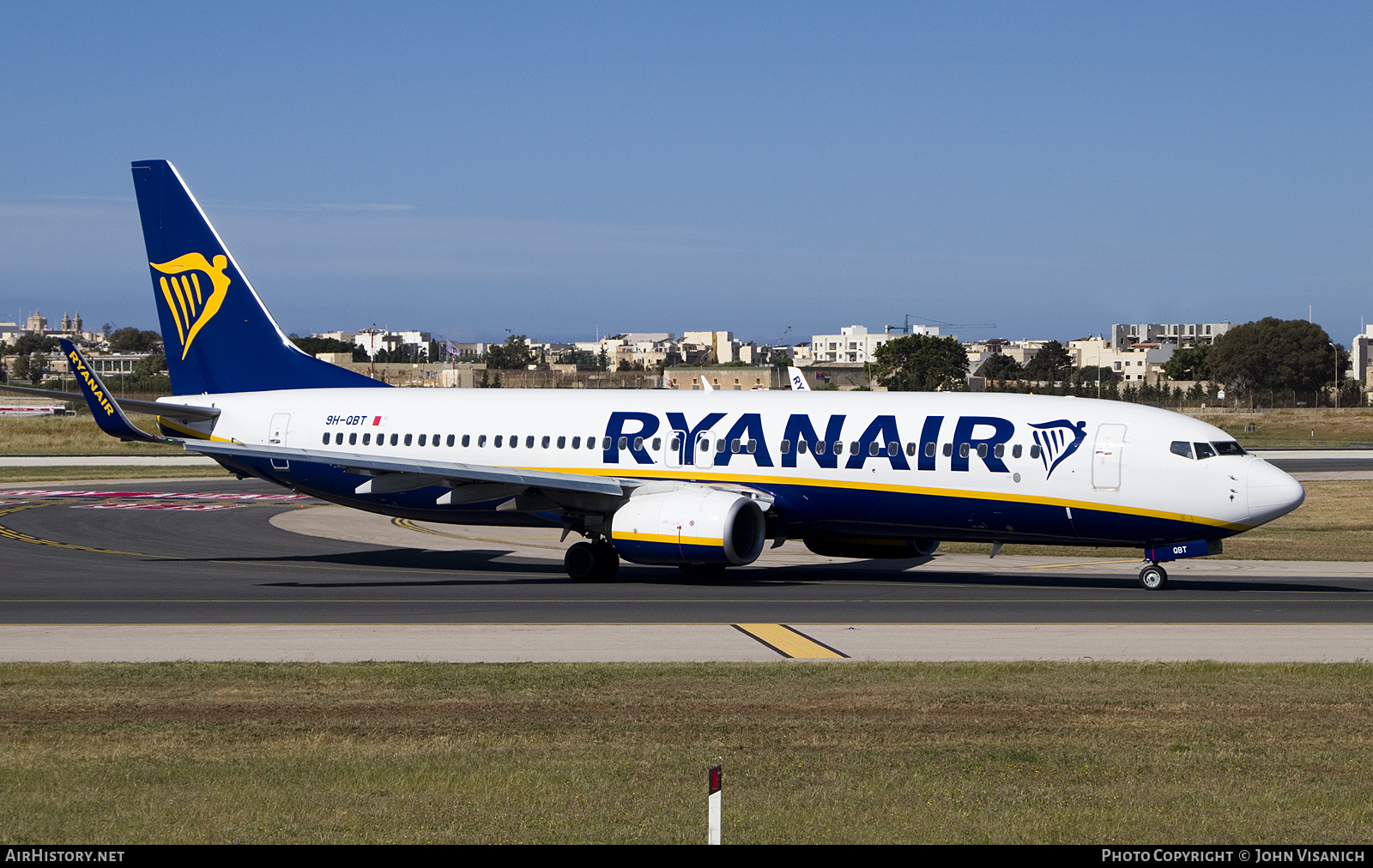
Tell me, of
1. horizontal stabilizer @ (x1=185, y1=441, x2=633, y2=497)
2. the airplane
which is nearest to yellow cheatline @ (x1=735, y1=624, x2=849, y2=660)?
the airplane

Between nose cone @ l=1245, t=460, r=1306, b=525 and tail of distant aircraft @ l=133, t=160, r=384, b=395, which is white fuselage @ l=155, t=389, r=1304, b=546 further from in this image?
tail of distant aircraft @ l=133, t=160, r=384, b=395

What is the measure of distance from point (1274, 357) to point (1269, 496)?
15629cm

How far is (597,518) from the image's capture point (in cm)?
3056

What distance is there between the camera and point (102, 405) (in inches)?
1195

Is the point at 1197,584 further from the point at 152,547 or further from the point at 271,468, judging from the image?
the point at 152,547

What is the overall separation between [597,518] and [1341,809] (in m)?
20.5

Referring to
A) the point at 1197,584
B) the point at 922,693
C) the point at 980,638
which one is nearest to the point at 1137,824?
the point at 922,693

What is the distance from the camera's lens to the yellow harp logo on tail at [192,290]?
3566cm

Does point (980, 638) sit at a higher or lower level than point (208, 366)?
lower

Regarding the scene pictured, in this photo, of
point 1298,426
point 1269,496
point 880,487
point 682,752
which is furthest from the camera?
point 1298,426

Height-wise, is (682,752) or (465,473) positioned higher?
(465,473)

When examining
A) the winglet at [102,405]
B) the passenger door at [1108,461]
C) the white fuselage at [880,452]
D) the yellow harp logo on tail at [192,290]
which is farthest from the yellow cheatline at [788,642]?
the yellow harp logo on tail at [192,290]

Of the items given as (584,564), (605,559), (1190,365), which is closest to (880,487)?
(605,559)

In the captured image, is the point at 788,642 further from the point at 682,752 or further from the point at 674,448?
the point at 674,448
